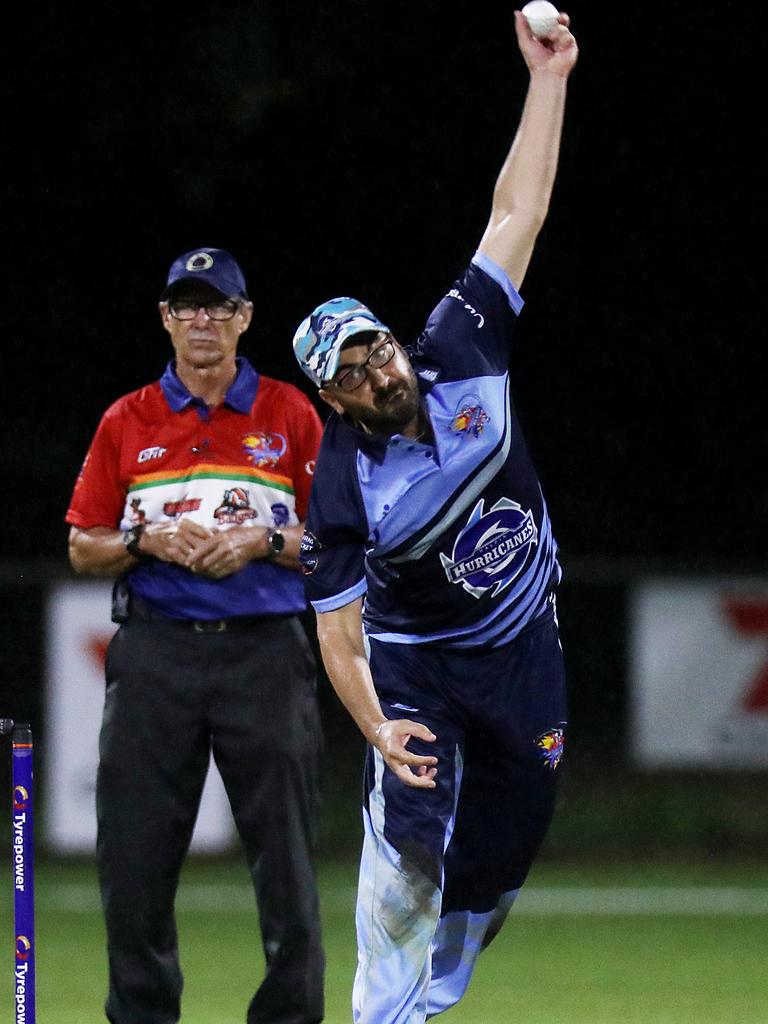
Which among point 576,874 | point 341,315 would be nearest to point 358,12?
point 576,874

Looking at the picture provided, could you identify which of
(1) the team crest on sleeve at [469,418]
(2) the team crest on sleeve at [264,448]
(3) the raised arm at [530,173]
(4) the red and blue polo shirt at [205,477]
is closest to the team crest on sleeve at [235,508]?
(4) the red and blue polo shirt at [205,477]

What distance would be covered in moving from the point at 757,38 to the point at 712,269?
194 centimetres

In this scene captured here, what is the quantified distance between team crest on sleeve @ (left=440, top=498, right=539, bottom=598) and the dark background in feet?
36.8

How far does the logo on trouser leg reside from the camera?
5.79 metres

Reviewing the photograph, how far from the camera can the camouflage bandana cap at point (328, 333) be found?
535 centimetres

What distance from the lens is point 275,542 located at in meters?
6.28

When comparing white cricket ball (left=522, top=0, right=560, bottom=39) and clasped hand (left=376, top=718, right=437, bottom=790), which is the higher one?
white cricket ball (left=522, top=0, right=560, bottom=39)

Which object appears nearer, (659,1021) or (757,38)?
(659,1021)

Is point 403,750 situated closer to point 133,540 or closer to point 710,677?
point 133,540

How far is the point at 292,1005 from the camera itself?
621 centimetres

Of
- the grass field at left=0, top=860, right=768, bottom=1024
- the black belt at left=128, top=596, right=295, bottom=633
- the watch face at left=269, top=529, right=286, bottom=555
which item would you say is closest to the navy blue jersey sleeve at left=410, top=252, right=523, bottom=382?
the watch face at left=269, top=529, right=286, bottom=555

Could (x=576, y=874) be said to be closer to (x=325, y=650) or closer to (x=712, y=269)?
(x=325, y=650)

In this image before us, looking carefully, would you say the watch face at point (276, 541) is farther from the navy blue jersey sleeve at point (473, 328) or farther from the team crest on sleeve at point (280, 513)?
the navy blue jersey sleeve at point (473, 328)

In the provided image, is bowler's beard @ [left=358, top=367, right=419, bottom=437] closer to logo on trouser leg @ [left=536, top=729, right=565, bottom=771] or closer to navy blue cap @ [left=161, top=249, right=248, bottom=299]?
logo on trouser leg @ [left=536, top=729, right=565, bottom=771]
